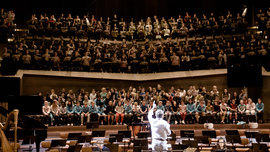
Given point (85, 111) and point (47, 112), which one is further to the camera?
point (85, 111)

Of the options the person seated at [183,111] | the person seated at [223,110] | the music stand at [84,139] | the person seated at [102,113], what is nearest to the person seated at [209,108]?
the person seated at [223,110]

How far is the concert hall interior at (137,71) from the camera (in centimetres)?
1401

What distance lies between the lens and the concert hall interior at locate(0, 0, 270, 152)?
551 inches

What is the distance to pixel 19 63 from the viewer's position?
15.8 meters

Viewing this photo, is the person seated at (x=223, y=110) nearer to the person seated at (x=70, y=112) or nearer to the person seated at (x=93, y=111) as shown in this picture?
the person seated at (x=93, y=111)

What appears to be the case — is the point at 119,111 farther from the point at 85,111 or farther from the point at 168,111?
the point at 168,111

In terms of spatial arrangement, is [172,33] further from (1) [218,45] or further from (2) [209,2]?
(2) [209,2]

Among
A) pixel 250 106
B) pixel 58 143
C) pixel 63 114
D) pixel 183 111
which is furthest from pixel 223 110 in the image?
pixel 58 143

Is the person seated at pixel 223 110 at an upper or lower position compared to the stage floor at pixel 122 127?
upper

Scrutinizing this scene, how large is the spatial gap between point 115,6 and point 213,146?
15379 millimetres

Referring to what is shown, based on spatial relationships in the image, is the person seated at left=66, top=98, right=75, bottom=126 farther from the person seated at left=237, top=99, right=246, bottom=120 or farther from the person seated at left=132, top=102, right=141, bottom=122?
the person seated at left=237, top=99, right=246, bottom=120

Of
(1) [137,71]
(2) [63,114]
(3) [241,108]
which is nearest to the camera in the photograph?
(2) [63,114]

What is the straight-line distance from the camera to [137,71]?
61.9ft

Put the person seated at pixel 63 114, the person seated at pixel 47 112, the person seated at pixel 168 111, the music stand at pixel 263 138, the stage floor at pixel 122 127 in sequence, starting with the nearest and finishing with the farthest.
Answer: the music stand at pixel 263 138
the stage floor at pixel 122 127
the person seated at pixel 47 112
the person seated at pixel 63 114
the person seated at pixel 168 111
